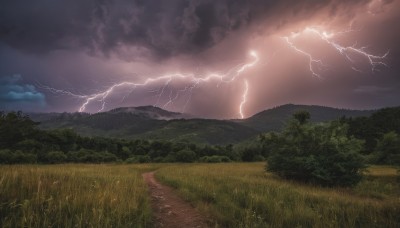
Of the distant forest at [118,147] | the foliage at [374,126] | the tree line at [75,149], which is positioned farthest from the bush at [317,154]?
the foliage at [374,126]

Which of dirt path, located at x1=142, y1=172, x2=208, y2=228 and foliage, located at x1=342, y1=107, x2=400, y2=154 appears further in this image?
foliage, located at x1=342, y1=107, x2=400, y2=154

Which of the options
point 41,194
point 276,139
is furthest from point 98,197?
point 276,139

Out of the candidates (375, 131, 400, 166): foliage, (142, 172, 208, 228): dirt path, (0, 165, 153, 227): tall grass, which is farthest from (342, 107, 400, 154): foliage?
(0, 165, 153, 227): tall grass

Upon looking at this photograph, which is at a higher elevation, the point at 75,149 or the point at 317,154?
the point at 317,154

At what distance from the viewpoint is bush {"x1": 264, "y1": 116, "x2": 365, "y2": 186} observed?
18188 millimetres

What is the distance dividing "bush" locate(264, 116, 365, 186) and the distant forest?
20.6m

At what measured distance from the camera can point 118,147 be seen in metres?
77.9

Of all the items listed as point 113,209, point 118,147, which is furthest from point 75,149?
point 113,209

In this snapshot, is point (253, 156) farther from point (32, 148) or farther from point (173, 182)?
point (173, 182)

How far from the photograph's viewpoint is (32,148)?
53.6 meters

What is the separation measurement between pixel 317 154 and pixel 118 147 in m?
66.2

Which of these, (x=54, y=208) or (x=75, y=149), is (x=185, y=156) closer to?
(x=75, y=149)

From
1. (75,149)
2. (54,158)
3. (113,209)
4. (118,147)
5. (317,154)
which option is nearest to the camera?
(113,209)

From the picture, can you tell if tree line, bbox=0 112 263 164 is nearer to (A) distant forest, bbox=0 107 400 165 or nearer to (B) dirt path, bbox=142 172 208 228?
(A) distant forest, bbox=0 107 400 165
